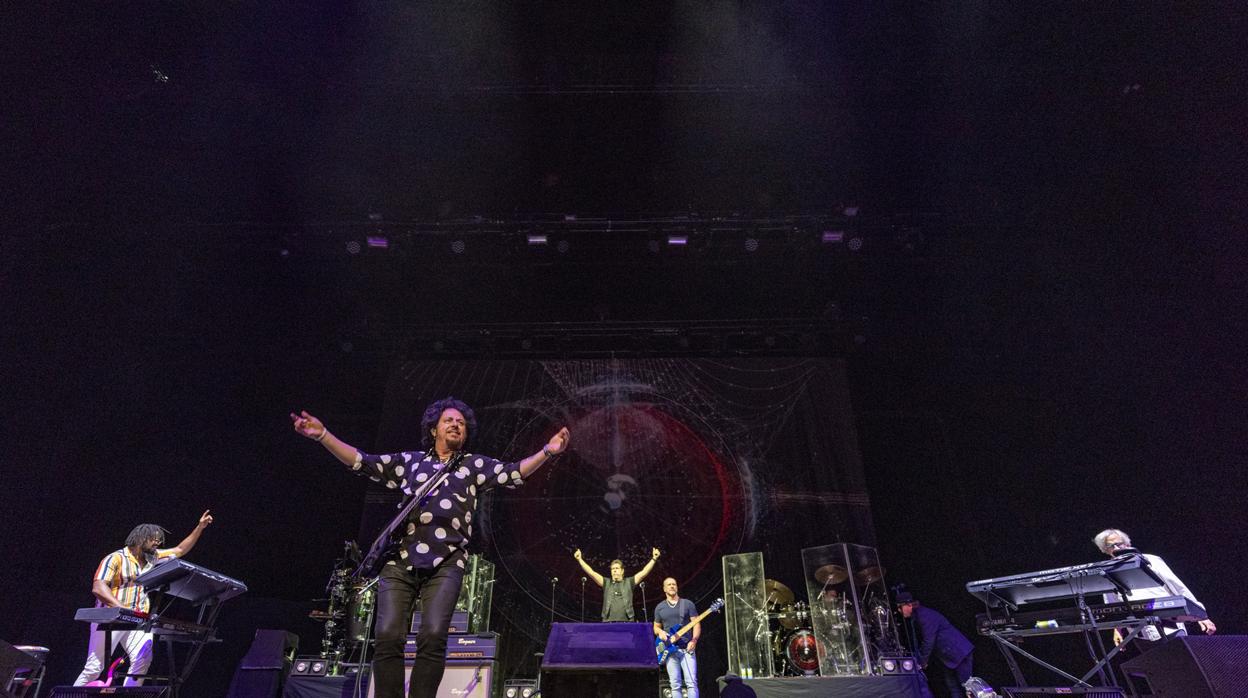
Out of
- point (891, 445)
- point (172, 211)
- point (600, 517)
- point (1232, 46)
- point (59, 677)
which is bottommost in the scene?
point (59, 677)

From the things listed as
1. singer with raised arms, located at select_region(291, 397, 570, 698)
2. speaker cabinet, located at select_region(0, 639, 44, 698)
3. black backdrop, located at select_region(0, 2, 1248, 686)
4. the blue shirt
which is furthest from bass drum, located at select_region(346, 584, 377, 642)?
singer with raised arms, located at select_region(291, 397, 570, 698)

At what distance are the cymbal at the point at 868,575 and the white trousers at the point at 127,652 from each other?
744 cm

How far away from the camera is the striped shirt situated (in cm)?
527

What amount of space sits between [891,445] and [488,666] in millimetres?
6410

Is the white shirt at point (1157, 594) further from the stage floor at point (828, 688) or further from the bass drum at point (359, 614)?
the bass drum at point (359, 614)

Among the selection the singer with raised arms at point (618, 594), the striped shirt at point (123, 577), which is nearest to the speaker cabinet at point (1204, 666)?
the singer with raised arms at point (618, 594)

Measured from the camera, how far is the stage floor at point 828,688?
22.4 feet

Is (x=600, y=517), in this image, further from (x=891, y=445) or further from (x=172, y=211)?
(x=172, y=211)

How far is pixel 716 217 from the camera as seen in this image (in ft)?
26.0

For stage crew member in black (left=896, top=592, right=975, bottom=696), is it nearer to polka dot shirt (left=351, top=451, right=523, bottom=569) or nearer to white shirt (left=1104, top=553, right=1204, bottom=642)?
white shirt (left=1104, top=553, right=1204, bottom=642)

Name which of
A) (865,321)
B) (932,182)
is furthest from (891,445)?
(932,182)

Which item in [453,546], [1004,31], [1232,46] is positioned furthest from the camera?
[1004,31]

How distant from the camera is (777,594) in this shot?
8.60 m

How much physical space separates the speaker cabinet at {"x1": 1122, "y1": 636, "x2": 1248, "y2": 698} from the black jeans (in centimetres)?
322
